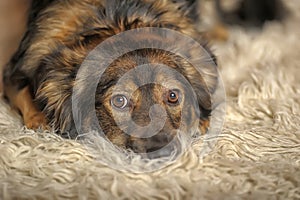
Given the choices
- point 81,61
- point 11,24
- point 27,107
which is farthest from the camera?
point 11,24

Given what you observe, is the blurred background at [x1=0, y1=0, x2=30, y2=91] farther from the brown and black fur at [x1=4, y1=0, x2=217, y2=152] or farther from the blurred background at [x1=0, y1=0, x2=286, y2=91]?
the brown and black fur at [x1=4, y1=0, x2=217, y2=152]

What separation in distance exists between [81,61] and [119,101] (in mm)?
216

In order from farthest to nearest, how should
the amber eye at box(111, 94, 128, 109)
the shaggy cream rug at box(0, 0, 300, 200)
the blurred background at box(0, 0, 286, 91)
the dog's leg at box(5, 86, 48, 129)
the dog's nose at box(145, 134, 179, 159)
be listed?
the blurred background at box(0, 0, 286, 91) < the dog's leg at box(5, 86, 48, 129) < the amber eye at box(111, 94, 128, 109) < the dog's nose at box(145, 134, 179, 159) < the shaggy cream rug at box(0, 0, 300, 200)

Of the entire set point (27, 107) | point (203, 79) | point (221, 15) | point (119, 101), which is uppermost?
point (221, 15)

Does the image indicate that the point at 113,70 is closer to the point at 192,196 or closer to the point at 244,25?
the point at 192,196

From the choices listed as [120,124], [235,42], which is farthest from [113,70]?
[235,42]

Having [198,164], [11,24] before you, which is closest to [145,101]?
[198,164]

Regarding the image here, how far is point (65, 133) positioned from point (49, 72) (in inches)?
8.2

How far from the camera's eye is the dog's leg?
175 cm

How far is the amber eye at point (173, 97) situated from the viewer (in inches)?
63.1

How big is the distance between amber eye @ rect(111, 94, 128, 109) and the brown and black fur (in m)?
0.02

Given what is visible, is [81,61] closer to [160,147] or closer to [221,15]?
[160,147]

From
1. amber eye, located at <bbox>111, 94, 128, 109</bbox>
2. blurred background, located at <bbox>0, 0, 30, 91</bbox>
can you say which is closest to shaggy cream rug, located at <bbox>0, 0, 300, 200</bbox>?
amber eye, located at <bbox>111, 94, 128, 109</bbox>

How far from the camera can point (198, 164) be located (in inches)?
56.1
